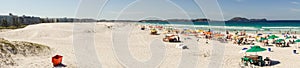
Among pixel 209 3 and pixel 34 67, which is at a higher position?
pixel 209 3

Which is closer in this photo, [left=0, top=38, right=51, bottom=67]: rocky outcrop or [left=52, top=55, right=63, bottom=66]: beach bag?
[left=52, top=55, right=63, bottom=66]: beach bag

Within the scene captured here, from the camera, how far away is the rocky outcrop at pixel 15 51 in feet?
42.1

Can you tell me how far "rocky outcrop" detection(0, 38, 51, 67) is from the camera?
1282 centimetres

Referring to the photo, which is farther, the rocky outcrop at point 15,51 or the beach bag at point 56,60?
the rocky outcrop at point 15,51

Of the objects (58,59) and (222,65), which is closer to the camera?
(58,59)

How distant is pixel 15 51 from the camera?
1490cm

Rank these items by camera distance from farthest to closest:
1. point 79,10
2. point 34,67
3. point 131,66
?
point 79,10
point 131,66
point 34,67

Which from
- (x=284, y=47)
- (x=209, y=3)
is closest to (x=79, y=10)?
(x=209, y=3)

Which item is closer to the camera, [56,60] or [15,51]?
[56,60]

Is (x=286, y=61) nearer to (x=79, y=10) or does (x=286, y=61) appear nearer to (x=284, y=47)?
(x=284, y=47)

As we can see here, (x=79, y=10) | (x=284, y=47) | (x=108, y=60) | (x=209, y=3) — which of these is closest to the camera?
(x=108, y=60)

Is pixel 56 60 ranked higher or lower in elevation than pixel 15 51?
lower

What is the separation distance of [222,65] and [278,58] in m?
4.86

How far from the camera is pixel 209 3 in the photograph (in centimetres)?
1872
